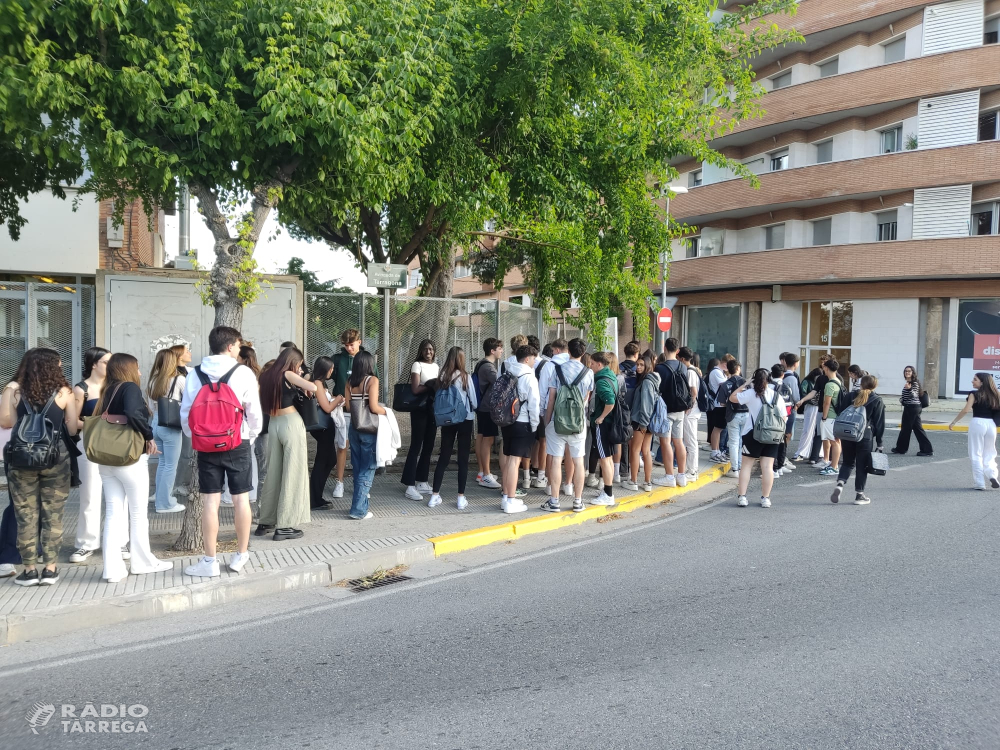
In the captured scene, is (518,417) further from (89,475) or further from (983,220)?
(983,220)

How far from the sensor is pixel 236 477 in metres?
5.72

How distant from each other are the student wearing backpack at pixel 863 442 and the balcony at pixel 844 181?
1476 cm

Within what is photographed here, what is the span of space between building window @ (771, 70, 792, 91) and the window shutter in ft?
24.9

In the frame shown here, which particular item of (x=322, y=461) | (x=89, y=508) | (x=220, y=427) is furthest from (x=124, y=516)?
(x=322, y=461)

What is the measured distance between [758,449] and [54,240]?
41.9ft

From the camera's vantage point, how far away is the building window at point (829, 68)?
27.5 metres

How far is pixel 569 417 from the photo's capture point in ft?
26.5

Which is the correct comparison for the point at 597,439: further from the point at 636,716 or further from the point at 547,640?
the point at 636,716

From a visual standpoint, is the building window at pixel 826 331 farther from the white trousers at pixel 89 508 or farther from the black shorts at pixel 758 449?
the white trousers at pixel 89 508

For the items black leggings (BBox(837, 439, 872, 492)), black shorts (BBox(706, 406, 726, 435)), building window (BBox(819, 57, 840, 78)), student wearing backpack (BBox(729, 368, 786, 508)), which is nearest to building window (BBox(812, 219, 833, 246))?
building window (BBox(819, 57, 840, 78))

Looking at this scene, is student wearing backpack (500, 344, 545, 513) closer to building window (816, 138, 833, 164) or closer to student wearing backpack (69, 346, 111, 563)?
student wearing backpack (69, 346, 111, 563)

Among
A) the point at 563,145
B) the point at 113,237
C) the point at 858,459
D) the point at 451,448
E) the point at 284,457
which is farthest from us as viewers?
the point at 113,237

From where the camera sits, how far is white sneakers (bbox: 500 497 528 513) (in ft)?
26.7

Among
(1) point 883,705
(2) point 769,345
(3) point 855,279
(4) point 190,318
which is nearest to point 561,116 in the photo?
(4) point 190,318
